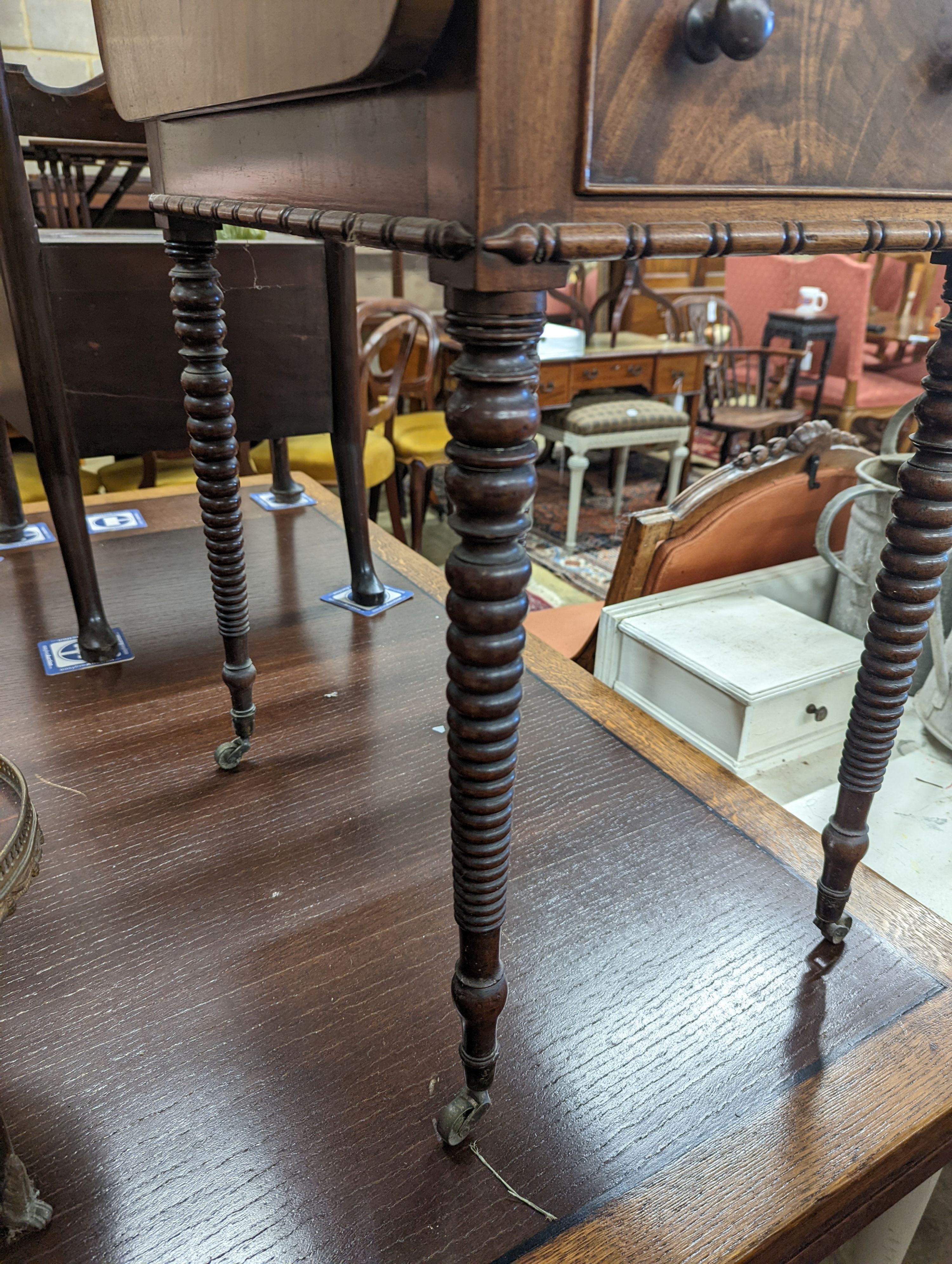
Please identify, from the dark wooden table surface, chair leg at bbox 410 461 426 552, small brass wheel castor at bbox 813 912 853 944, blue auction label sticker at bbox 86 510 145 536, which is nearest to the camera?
the dark wooden table surface

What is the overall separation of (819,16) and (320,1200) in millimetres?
743

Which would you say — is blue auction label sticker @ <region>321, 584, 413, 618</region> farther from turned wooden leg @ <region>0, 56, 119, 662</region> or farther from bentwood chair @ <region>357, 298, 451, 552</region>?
bentwood chair @ <region>357, 298, 451, 552</region>

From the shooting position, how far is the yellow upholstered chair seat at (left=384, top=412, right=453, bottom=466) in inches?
113

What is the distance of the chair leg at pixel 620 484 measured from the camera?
139 inches

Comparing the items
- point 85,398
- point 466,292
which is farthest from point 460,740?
point 85,398

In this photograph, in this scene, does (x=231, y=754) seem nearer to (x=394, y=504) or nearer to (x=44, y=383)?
(x=44, y=383)

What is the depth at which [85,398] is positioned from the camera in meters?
1.31

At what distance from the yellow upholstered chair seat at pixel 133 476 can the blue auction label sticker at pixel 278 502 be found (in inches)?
21.6

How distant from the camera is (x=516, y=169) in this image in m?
0.39

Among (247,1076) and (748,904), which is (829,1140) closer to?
(748,904)

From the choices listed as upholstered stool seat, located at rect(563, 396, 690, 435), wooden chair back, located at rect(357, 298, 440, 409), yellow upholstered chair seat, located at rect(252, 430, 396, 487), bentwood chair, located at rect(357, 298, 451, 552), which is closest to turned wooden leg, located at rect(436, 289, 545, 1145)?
wooden chair back, located at rect(357, 298, 440, 409)

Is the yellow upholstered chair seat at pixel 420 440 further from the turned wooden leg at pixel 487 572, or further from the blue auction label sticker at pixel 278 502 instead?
the turned wooden leg at pixel 487 572

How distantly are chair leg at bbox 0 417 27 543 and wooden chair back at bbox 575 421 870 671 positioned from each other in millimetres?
1080

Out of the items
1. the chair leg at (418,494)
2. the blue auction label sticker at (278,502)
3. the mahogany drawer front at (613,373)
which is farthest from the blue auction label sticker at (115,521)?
the mahogany drawer front at (613,373)
